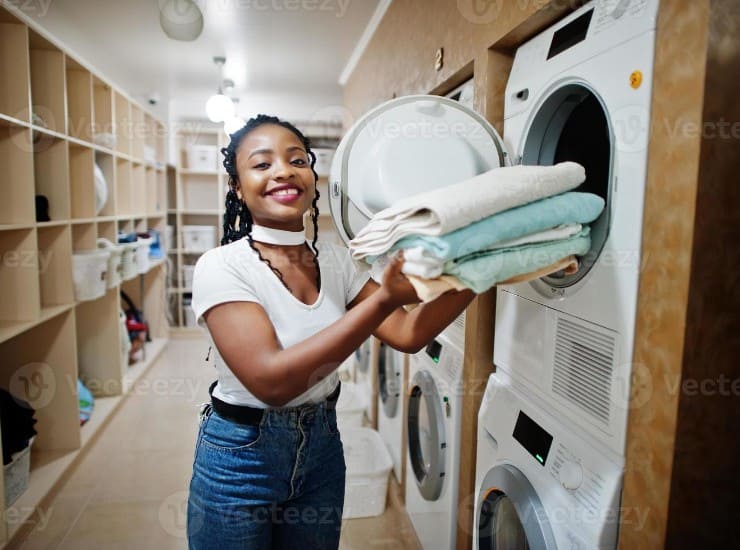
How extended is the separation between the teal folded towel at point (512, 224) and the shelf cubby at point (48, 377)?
250cm

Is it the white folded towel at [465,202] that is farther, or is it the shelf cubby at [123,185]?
the shelf cubby at [123,185]

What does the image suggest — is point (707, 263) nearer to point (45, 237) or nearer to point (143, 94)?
point (45, 237)

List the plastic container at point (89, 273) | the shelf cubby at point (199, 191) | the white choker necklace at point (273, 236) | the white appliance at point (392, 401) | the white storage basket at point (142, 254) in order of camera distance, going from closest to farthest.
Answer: the white choker necklace at point (273, 236) < the white appliance at point (392, 401) < the plastic container at point (89, 273) < the white storage basket at point (142, 254) < the shelf cubby at point (199, 191)

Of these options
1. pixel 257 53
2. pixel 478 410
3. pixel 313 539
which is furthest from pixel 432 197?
pixel 257 53

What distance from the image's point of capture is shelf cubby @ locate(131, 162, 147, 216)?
436 cm

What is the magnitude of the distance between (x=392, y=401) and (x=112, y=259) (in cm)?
216

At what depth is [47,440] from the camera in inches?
110

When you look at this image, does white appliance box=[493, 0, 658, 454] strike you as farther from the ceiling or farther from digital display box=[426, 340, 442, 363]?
the ceiling

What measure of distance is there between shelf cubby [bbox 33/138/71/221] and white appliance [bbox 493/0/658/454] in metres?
2.48

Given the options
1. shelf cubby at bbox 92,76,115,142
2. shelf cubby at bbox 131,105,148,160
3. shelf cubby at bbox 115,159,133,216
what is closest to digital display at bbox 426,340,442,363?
shelf cubby at bbox 92,76,115,142

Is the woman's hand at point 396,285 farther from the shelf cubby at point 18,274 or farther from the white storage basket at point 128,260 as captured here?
the white storage basket at point 128,260

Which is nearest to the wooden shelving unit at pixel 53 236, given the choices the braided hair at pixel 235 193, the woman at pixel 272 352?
the braided hair at pixel 235 193

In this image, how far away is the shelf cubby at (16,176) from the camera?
2232mm

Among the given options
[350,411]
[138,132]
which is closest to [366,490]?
[350,411]
